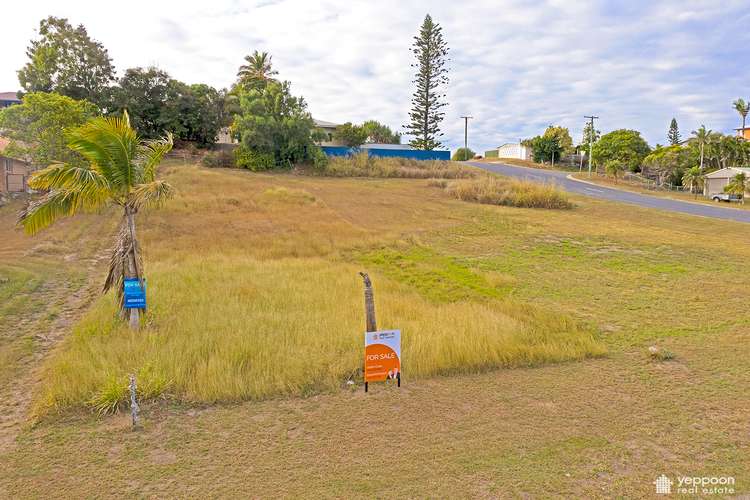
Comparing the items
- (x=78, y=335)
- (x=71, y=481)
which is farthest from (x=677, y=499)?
(x=78, y=335)

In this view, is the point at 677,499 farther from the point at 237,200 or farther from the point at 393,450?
A: the point at 237,200

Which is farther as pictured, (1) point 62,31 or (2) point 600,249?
(1) point 62,31

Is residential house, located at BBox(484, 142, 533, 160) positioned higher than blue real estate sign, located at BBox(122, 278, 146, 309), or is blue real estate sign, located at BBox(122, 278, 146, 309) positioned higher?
residential house, located at BBox(484, 142, 533, 160)

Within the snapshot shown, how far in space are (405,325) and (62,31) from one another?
44639 millimetres

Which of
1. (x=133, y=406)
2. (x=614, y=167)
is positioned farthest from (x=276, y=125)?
(x=133, y=406)

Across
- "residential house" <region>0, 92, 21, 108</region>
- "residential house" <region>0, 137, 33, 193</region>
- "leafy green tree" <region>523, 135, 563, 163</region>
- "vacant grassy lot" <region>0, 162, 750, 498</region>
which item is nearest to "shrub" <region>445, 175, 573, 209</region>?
"vacant grassy lot" <region>0, 162, 750, 498</region>

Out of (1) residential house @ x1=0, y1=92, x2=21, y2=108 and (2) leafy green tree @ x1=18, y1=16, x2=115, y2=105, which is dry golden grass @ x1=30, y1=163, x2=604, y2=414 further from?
(1) residential house @ x1=0, y1=92, x2=21, y2=108

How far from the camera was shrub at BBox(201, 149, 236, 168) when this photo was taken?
41.5 metres

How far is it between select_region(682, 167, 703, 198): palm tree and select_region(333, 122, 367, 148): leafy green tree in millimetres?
34362

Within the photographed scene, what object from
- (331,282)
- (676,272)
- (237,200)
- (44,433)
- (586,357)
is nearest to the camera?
(44,433)

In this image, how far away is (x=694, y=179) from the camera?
146 feet

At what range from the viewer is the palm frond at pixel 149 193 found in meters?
7.80

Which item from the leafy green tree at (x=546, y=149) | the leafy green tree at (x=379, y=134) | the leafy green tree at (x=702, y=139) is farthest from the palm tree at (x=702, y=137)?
the leafy green tree at (x=379, y=134)

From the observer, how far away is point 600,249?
668 inches
